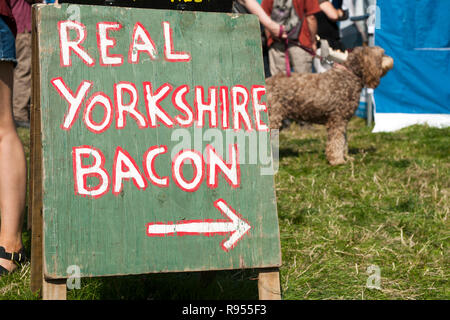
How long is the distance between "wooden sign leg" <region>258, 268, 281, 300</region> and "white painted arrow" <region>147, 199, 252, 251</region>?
0.17 m

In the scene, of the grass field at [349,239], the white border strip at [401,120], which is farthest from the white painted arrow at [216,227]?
the white border strip at [401,120]

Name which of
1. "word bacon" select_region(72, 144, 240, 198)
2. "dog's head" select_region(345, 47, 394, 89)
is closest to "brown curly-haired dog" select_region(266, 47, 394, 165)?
"dog's head" select_region(345, 47, 394, 89)

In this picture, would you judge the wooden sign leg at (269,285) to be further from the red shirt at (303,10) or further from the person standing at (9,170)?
the red shirt at (303,10)

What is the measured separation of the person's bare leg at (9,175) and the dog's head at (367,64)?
397cm

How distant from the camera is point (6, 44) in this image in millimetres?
2896

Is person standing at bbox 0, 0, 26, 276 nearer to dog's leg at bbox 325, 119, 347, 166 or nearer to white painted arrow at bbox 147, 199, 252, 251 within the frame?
white painted arrow at bbox 147, 199, 252, 251

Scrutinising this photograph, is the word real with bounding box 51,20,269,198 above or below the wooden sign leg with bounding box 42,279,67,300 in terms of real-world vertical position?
above

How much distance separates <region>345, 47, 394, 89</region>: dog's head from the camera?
20.0 ft

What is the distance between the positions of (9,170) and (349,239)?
1901 mm

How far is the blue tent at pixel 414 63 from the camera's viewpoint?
8.14 m

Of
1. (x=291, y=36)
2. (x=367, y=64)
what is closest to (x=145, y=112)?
(x=367, y=64)
